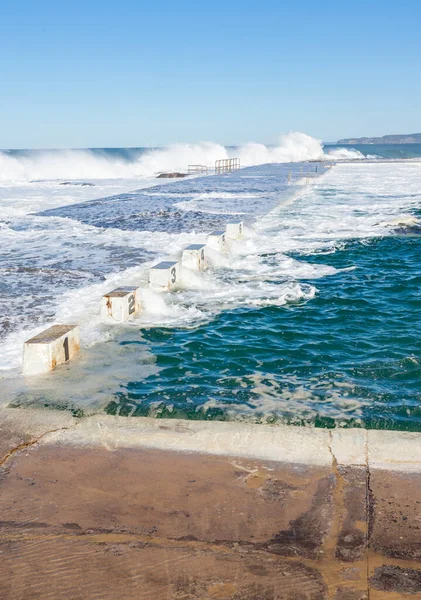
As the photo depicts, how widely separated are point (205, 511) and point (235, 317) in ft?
16.6

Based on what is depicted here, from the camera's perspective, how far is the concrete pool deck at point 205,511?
327 centimetres

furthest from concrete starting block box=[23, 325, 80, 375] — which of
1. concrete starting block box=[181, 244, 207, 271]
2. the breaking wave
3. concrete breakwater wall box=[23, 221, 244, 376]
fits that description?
the breaking wave

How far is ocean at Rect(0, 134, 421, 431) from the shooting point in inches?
233

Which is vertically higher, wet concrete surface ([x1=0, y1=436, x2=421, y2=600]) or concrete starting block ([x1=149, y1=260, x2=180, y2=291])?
concrete starting block ([x1=149, y1=260, x2=180, y2=291])

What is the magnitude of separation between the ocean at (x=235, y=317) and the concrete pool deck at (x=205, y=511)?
577 mm

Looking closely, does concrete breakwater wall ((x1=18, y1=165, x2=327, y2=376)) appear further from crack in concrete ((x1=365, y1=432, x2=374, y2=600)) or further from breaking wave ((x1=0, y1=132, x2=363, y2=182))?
breaking wave ((x1=0, y1=132, x2=363, y2=182))

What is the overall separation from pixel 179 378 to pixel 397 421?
235 cm

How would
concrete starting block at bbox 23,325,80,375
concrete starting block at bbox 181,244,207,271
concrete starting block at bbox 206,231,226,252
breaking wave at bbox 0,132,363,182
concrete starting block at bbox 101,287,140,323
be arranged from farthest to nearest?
breaking wave at bbox 0,132,363,182, concrete starting block at bbox 206,231,226,252, concrete starting block at bbox 181,244,207,271, concrete starting block at bbox 101,287,140,323, concrete starting block at bbox 23,325,80,375

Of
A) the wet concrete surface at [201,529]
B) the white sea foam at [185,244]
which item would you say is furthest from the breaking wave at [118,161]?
the wet concrete surface at [201,529]

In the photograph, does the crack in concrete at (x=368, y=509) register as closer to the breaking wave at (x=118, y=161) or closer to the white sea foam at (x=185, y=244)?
the white sea foam at (x=185, y=244)

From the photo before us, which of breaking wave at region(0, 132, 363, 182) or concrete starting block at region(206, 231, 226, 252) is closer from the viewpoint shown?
concrete starting block at region(206, 231, 226, 252)

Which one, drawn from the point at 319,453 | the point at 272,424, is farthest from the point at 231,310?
the point at 319,453

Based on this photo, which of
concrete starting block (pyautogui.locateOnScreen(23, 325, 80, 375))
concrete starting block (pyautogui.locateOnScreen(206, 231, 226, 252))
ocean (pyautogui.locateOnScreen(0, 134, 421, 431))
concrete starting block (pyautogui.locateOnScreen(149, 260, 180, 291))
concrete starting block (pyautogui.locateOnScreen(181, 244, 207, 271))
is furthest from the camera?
concrete starting block (pyautogui.locateOnScreen(206, 231, 226, 252))

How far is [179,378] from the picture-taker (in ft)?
21.6
